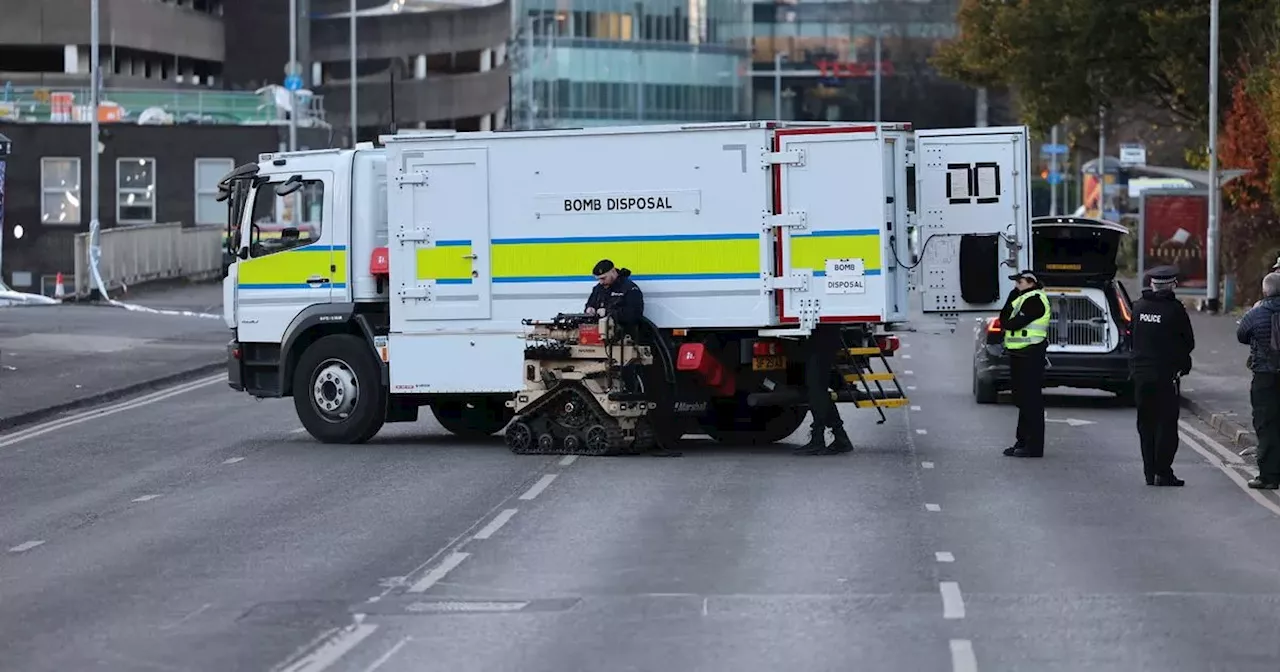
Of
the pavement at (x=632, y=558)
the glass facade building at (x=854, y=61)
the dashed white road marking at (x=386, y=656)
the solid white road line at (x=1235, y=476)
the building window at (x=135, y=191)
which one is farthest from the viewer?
the glass facade building at (x=854, y=61)

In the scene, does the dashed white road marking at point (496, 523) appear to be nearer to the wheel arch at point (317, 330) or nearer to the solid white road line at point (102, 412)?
the wheel arch at point (317, 330)

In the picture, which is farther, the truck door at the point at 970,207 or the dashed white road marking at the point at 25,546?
the truck door at the point at 970,207

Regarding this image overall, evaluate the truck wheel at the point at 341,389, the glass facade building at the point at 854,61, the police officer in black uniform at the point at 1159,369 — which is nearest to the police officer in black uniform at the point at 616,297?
the truck wheel at the point at 341,389

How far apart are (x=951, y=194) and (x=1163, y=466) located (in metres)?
4.02

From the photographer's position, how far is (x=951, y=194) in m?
21.8

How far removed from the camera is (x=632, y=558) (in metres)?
14.4

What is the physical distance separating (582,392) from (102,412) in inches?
349

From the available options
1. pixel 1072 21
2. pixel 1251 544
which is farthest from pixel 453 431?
pixel 1072 21

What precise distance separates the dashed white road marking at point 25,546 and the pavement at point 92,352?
10.2 metres

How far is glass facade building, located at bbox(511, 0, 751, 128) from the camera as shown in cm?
13375

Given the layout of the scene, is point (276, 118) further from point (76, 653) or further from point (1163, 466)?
point (76, 653)

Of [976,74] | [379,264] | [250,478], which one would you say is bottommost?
[250,478]

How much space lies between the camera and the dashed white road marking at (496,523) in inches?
615

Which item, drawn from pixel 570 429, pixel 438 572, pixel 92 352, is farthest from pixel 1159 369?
pixel 92 352
